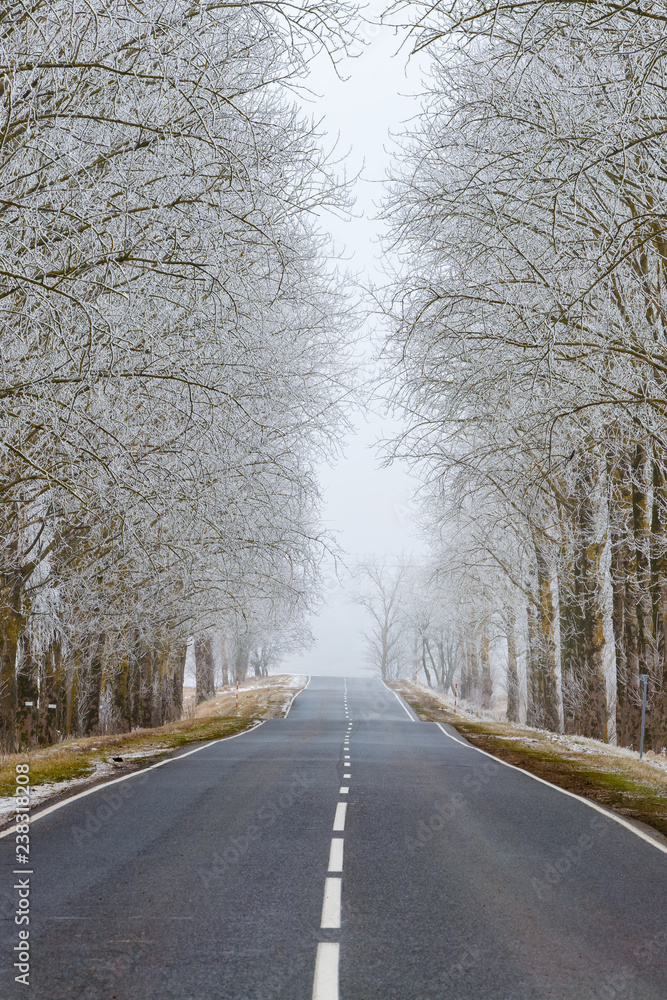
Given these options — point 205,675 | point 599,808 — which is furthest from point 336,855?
point 205,675

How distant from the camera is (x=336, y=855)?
26.7 ft

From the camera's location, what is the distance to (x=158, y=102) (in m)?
10.1

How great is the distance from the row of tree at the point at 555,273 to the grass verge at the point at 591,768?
121 centimetres

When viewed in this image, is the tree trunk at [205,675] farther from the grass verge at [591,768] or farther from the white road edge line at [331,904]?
the white road edge line at [331,904]

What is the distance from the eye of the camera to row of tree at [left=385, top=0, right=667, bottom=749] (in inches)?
389

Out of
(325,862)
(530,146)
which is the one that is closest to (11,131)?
(530,146)

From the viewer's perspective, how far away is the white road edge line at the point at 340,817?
373 inches

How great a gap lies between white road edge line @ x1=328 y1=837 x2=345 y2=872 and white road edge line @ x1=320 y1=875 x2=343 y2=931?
0.32m

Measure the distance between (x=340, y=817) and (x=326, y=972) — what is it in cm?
507

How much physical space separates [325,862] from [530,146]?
8191 millimetres

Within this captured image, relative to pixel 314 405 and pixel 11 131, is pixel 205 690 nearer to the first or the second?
pixel 314 405

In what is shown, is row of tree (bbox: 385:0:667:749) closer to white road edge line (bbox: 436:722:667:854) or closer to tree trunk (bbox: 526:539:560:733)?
white road edge line (bbox: 436:722:667:854)

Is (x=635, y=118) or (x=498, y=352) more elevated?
(x=635, y=118)

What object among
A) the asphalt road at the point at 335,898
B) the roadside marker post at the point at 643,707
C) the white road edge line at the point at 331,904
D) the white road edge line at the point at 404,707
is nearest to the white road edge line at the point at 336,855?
the asphalt road at the point at 335,898
